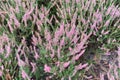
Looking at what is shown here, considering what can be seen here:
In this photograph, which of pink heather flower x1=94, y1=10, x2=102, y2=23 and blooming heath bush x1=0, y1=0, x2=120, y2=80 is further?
pink heather flower x1=94, y1=10, x2=102, y2=23

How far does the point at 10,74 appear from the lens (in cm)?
186

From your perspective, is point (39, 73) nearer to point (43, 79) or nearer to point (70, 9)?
point (43, 79)

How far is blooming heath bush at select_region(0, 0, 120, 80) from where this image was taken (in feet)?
6.04

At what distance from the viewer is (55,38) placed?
5.96ft

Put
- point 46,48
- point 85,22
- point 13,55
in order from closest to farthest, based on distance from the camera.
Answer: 1. point 46,48
2. point 13,55
3. point 85,22

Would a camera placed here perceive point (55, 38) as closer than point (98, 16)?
Yes

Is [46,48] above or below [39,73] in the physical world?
above

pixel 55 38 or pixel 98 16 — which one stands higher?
pixel 98 16

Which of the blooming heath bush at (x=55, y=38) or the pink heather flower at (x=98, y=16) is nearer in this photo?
the blooming heath bush at (x=55, y=38)

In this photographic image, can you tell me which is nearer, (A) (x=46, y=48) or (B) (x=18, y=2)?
(A) (x=46, y=48)

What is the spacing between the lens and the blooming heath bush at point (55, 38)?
72.5 inches

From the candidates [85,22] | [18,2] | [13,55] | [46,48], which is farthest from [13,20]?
[85,22]

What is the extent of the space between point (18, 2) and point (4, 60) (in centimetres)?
58

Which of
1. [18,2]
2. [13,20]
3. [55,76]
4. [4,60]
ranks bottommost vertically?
[55,76]
